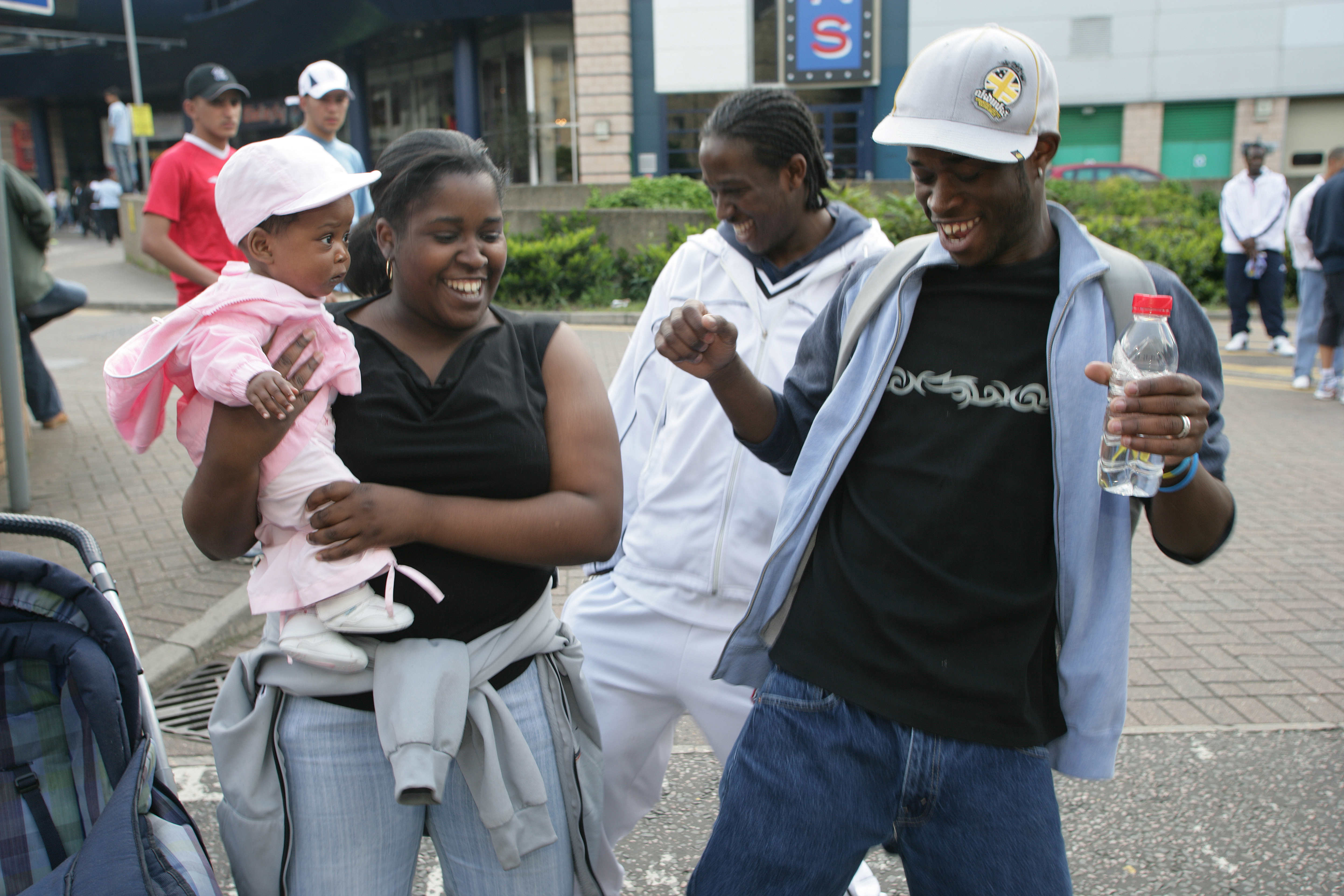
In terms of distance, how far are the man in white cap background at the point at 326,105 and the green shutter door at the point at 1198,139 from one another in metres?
23.6

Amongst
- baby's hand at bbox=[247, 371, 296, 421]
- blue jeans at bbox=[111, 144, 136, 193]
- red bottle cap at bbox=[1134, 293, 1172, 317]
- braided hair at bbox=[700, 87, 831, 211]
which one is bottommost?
baby's hand at bbox=[247, 371, 296, 421]

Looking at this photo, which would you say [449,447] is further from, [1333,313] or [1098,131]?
[1098,131]

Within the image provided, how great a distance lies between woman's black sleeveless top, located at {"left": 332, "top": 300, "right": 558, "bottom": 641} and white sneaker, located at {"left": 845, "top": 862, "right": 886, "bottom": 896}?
1.56m

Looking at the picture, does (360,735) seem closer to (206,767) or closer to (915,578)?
(915,578)

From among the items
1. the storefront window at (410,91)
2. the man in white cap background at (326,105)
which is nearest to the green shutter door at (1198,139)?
the storefront window at (410,91)

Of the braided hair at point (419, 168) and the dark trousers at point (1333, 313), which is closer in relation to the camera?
the braided hair at point (419, 168)

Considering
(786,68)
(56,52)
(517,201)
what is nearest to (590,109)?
(786,68)

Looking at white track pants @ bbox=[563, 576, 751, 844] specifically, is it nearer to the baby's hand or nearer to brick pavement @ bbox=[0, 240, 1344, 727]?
the baby's hand

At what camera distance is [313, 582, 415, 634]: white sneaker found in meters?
1.92

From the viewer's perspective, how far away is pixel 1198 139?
24969 mm

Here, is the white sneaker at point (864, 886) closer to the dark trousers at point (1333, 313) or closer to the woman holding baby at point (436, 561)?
the woman holding baby at point (436, 561)

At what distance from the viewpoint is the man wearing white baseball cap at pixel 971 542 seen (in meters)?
1.91

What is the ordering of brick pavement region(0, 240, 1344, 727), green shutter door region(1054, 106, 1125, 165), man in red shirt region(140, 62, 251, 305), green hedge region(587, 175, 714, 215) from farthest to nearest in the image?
green shutter door region(1054, 106, 1125, 165) < green hedge region(587, 175, 714, 215) < man in red shirt region(140, 62, 251, 305) < brick pavement region(0, 240, 1344, 727)

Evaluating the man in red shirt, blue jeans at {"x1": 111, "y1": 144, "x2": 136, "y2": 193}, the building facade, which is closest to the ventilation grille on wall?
the building facade
